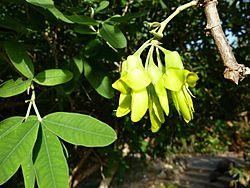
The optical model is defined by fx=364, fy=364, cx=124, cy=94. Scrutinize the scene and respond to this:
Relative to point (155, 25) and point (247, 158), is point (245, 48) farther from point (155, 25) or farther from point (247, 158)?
point (247, 158)

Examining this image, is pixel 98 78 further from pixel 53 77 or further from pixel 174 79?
pixel 174 79

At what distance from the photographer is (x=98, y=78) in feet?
3.78

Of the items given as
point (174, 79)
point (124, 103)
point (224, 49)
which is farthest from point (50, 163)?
point (224, 49)

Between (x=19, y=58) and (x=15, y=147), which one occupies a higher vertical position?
(x=19, y=58)

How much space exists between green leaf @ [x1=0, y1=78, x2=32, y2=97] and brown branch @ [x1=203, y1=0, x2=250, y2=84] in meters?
0.56

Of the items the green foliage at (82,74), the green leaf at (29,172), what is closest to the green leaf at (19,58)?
the green foliage at (82,74)

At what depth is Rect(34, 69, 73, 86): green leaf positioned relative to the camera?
1.03 metres

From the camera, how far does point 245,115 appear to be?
113 inches

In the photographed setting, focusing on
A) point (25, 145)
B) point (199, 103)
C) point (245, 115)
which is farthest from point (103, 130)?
point (245, 115)

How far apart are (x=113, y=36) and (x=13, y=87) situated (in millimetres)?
317

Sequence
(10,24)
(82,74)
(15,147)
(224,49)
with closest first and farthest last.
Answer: (224,49) → (15,147) → (10,24) → (82,74)

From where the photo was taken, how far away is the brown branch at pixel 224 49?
60 centimetres

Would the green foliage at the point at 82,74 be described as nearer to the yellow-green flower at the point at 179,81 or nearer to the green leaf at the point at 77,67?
the green leaf at the point at 77,67

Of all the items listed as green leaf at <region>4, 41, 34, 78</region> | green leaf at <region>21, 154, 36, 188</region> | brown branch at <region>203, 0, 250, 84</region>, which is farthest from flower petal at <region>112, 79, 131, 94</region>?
green leaf at <region>4, 41, 34, 78</region>
